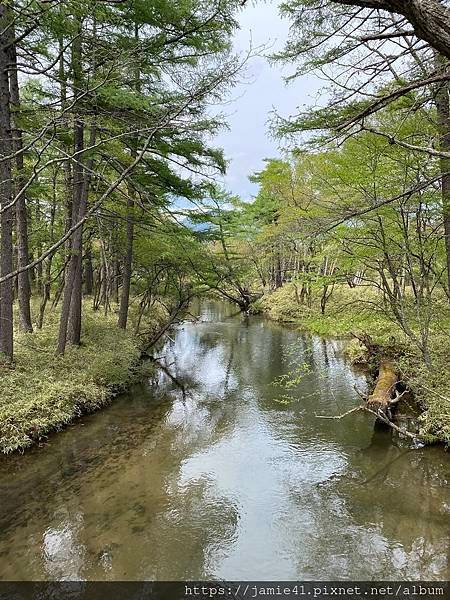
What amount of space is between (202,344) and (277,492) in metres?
11.3

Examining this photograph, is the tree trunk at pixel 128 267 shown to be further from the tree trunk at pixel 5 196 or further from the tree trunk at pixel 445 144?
the tree trunk at pixel 445 144

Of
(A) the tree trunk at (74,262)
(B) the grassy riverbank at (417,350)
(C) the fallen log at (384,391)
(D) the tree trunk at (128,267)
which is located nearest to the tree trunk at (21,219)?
(A) the tree trunk at (74,262)

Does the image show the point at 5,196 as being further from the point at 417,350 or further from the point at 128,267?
the point at 417,350

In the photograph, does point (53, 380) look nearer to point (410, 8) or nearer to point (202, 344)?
point (410, 8)

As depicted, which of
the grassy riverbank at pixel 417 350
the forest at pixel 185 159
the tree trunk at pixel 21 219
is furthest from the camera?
the tree trunk at pixel 21 219

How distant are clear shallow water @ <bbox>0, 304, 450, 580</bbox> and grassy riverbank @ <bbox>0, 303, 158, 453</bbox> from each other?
0.35 metres

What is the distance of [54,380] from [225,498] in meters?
4.29

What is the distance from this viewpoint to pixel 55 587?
3.88m

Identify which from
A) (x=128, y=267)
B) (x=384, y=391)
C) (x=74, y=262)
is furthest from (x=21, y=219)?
(x=384, y=391)

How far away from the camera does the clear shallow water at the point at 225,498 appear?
421 centimetres

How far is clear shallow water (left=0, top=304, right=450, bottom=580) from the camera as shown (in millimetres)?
4207

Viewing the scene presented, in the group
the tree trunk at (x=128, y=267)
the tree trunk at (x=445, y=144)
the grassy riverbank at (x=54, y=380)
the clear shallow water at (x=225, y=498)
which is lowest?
the clear shallow water at (x=225, y=498)

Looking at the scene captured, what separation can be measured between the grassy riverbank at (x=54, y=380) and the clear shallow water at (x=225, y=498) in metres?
0.35

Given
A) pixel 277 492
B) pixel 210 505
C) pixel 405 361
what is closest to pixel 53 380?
pixel 210 505
